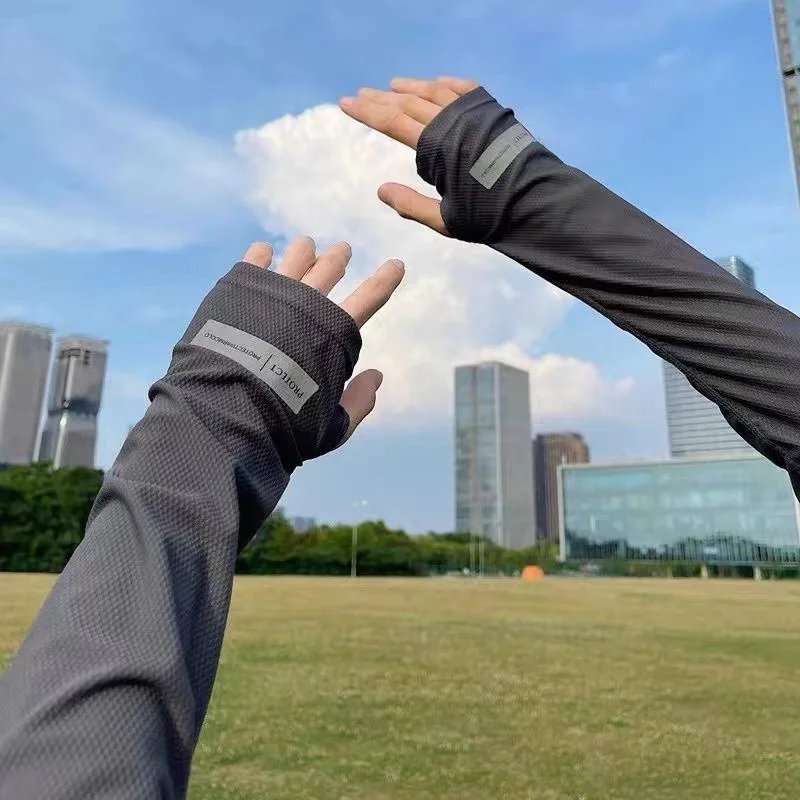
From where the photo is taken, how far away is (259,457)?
87 cm

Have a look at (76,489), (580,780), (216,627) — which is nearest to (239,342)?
(216,627)

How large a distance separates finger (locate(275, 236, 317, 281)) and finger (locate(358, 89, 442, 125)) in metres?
0.27

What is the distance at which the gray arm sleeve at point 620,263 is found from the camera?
93 cm

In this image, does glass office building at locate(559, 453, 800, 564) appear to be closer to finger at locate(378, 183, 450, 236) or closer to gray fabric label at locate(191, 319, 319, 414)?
finger at locate(378, 183, 450, 236)

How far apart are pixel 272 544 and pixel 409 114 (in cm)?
5176

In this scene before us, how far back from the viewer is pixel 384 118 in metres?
1.13

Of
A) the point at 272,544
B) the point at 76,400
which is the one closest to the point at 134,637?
the point at 272,544

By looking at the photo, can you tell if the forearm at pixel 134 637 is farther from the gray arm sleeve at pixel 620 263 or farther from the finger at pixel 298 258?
the gray arm sleeve at pixel 620 263

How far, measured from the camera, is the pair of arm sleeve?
0.61 m

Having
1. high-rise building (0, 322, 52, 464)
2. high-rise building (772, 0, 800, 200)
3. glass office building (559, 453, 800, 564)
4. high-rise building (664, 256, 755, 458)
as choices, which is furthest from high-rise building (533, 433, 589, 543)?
high-rise building (772, 0, 800, 200)

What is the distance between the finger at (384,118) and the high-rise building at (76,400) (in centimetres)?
9563

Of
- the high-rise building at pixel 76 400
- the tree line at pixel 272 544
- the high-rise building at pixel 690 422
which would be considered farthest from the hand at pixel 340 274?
the high-rise building at pixel 690 422

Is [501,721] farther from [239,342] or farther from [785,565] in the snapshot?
[785,565]

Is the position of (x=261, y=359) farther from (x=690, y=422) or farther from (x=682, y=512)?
(x=690, y=422)
